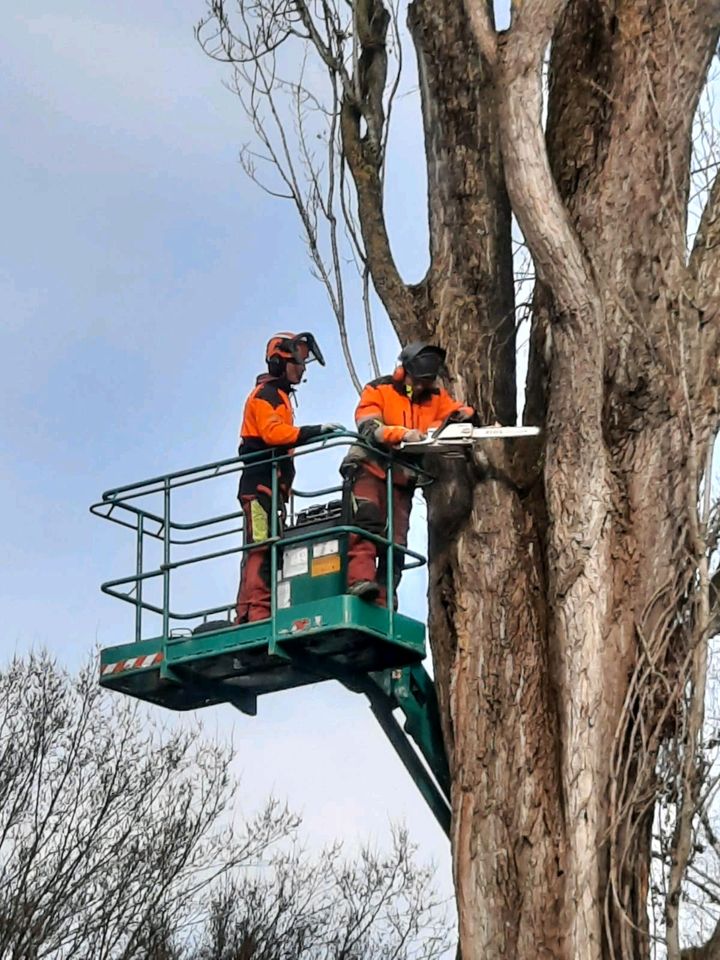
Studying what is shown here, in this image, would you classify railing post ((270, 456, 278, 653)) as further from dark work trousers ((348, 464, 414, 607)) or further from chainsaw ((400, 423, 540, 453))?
chainsaw ((400, 423, 540, 453))

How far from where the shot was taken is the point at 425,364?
9.88m

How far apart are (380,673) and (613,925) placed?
2207 mm

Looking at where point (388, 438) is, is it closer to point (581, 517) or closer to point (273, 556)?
point (273, 556)

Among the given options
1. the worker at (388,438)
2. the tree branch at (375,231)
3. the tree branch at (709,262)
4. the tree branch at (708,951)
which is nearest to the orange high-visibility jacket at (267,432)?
the worker at (388,438)

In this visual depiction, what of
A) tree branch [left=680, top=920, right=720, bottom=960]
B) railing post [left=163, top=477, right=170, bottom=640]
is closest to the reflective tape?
railing post [left=163, top=477, right=170, bottom=640]

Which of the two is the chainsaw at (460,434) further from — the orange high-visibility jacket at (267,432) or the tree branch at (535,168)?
the orange high-visibility jacket at (267,432)

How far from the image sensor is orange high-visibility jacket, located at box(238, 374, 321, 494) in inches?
401

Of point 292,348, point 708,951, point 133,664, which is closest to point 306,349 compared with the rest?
point 292,348

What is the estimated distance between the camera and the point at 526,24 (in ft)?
31.4

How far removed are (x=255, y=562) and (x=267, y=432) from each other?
0.72 meters

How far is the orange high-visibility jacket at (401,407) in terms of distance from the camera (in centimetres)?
999

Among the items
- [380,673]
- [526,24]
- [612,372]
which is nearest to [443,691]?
[380,673]

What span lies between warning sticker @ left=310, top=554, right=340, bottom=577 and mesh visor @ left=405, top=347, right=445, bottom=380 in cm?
107

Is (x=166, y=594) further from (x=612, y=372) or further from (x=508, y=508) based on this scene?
(x=612, y=372)
